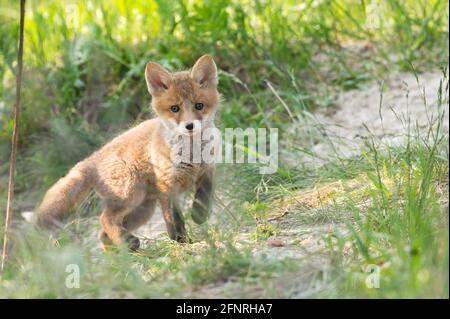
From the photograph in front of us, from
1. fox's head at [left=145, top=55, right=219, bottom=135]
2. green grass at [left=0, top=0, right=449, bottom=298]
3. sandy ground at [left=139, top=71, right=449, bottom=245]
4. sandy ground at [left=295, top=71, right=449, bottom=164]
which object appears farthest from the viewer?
sandy ground at [left=295, top=71, right=449, bottom=164]

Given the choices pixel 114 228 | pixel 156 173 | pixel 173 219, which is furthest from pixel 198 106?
pixel 114 228

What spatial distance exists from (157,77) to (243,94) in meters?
2.14

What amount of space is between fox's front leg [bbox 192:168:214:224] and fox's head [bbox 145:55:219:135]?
313mm

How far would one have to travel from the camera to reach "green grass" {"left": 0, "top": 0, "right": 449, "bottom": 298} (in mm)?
4484

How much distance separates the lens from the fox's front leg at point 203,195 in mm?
4926

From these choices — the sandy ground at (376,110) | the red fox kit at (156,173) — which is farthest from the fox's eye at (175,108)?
the sandy ground at (376,110)

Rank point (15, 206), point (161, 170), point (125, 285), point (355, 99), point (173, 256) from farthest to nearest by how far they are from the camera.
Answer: point (355, 99), point (15, 206), point (161, 170), point (173, 256), point (125, 285)

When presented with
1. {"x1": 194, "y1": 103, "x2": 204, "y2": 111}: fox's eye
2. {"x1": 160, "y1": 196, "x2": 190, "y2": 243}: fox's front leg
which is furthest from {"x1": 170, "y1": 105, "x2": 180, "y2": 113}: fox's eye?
{"x1": 160, "y1": 196, "x2": 190, "y2": 243}: fox's front leg

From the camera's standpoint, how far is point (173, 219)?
4.87 meters

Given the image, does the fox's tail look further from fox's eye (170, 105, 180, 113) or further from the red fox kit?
fox's eye (170, 105, 180, 113)

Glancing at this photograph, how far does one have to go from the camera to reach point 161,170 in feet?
16.2

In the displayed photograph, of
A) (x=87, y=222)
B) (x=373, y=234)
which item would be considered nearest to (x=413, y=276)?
(x=373, y=234)

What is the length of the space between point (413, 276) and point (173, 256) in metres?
1.82
